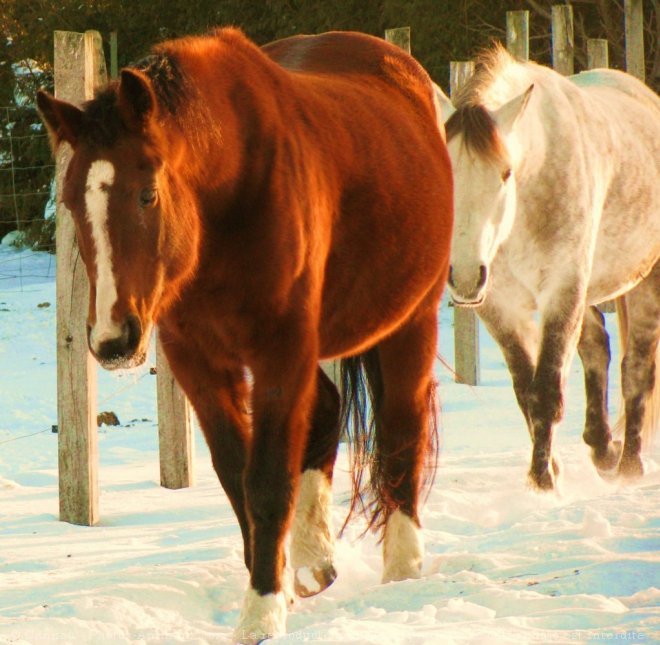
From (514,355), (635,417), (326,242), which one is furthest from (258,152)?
(635,417)

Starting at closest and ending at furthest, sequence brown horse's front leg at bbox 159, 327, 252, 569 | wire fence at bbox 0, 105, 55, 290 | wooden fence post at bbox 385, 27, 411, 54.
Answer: brown horse's front leg at bbox 159, 327, 252, 569, wooden fence post at bbox 385, 27, 411, 54, wire fence at bbox 0, 105, 55, 290

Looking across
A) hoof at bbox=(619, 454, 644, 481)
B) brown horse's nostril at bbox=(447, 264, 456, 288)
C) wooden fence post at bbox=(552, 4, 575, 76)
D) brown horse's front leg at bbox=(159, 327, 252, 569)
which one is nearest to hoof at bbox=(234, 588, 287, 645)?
brown horse's front leg at bbox=(159, 327, 252, 569)

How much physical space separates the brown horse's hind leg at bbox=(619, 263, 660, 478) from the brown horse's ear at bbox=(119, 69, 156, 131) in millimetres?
4139

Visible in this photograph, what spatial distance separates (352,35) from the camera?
15.4 feet

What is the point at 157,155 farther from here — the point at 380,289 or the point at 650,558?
the point at 650,558

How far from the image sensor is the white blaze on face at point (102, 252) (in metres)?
2.88

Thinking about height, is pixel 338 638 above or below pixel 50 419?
above

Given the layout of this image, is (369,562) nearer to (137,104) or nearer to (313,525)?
(313,525)

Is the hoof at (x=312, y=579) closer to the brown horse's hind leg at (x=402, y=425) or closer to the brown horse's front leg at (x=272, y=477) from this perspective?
the brown horse's hind leg at (x=402, y=425)

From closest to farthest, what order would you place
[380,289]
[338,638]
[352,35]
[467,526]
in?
1. [338,638]
2. [380,289]
3. [352,35]
4. [467,526]

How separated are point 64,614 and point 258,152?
4.87 ft

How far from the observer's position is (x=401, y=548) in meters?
4.11

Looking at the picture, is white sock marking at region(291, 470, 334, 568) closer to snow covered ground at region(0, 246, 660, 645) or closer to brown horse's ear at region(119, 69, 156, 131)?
Result: snow covered ground at region(0, 246, 660, 645)

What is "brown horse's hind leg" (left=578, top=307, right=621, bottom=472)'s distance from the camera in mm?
6332
